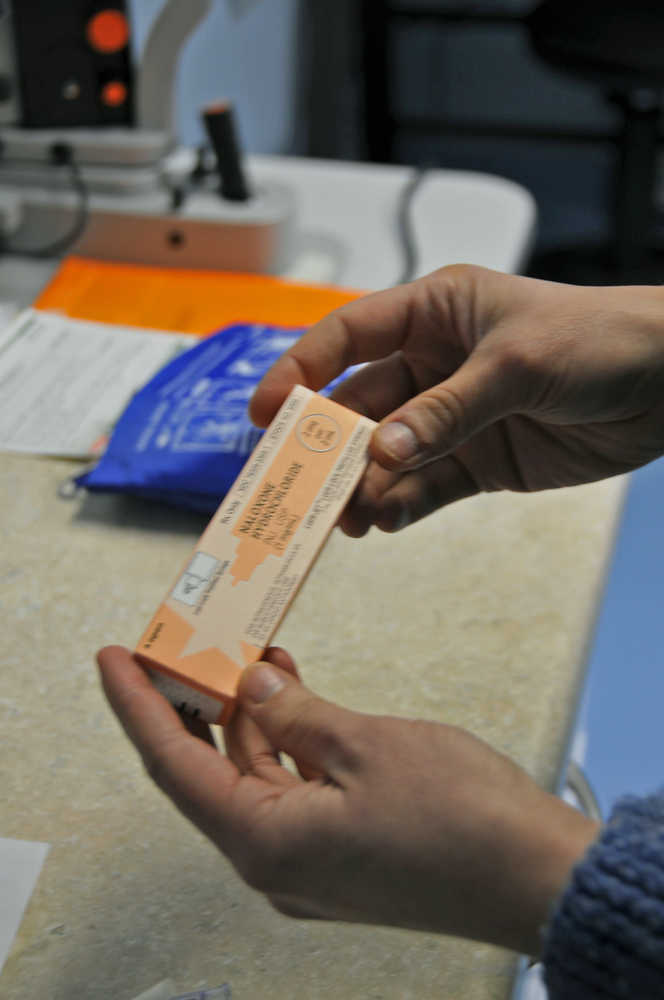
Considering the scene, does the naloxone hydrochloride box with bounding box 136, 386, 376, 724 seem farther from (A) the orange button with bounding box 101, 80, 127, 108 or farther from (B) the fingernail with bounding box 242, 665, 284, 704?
(A) the orange button with bounding box 101, 80, 127, 108

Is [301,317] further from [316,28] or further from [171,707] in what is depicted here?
[316,28]

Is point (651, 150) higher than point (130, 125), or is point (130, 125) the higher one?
point (130, 125)

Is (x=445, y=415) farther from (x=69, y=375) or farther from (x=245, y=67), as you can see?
(x=245, y=67)

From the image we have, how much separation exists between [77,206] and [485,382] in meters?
0.63

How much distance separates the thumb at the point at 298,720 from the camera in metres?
0.49

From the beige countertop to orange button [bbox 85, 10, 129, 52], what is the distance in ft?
1.59

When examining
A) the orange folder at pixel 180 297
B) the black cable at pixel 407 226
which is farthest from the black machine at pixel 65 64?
the black cable at pixel 407 226

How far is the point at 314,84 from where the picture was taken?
244 cm

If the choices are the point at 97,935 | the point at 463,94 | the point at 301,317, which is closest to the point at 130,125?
the point at 301,317

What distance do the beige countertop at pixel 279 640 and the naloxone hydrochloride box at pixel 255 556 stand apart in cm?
9

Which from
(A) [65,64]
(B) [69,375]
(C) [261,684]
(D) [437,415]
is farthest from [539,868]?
(A) [65,64]

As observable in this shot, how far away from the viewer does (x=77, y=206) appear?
1081 millimetres

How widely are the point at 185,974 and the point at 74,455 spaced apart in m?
0.45

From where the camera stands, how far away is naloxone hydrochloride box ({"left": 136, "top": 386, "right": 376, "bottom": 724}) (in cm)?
54
